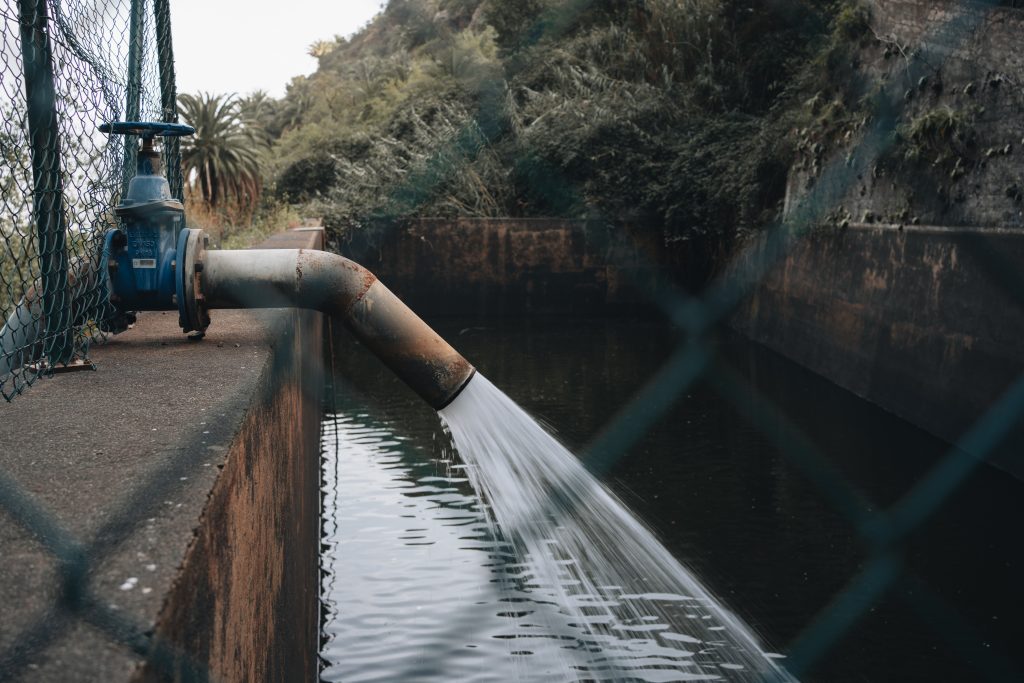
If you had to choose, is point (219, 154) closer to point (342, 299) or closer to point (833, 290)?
point (833, 290)

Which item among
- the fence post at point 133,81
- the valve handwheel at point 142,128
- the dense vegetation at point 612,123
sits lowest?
the valve handwheel at point 142,128

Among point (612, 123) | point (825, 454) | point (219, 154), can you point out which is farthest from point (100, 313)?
point (219, 154)

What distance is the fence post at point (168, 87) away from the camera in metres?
5.08

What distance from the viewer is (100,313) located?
3672 mm

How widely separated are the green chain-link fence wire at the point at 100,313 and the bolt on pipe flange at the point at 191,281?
33cm

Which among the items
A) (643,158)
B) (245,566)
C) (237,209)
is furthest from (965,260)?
(237,209)

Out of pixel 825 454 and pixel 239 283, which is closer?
pixel 239 283

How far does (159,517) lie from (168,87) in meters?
4.26

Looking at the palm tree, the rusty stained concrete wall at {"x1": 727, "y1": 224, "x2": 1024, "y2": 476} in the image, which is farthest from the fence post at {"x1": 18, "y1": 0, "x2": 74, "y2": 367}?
the palm tree

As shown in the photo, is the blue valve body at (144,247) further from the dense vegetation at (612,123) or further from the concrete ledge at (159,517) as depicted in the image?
the dense vegetation at (612,123)

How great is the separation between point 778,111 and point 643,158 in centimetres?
297

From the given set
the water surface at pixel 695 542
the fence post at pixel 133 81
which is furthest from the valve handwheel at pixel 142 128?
the water surface at pixel 695 542

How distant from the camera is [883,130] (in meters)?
11.0

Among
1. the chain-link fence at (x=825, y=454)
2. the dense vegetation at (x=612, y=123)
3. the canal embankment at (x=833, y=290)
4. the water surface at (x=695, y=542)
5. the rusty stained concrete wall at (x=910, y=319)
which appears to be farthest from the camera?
the dense vegetation at (x=612, y=123)
